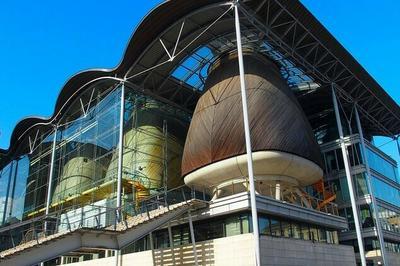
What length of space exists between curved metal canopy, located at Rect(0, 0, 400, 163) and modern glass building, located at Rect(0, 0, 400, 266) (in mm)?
117

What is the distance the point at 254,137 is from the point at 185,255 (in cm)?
830

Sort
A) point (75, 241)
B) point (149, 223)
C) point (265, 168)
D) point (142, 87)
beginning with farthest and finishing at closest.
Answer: point (142, 87)
point (265, 168)
point (149, 223)
point (75, 241)

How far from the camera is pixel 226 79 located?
29.4 meters

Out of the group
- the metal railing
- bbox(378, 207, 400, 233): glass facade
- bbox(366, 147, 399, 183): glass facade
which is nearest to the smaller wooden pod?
the metal railing

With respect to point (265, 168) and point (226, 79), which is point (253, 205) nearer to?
point (265, 168)

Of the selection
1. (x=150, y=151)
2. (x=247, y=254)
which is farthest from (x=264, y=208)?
(x=150, y=151)

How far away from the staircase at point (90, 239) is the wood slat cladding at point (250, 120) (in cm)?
392

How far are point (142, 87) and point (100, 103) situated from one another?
4.98m

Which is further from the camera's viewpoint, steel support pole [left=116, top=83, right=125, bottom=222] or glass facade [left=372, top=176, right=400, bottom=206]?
glass facade [left=372, top=176, right=400, bottom=206]

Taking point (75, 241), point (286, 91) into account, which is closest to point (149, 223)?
point (75, 241)

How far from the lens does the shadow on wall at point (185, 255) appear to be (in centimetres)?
2456

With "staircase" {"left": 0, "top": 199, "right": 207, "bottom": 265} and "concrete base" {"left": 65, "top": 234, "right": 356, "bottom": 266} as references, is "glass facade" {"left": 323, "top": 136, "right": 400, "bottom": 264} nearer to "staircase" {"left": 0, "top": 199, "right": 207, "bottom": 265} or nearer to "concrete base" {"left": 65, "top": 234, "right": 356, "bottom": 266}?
"concrete base" {"left": 65, "top": 234, "right": 356, "bottom": 266}

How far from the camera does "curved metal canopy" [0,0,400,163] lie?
99.2 ft

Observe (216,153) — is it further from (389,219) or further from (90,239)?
(389,219)
